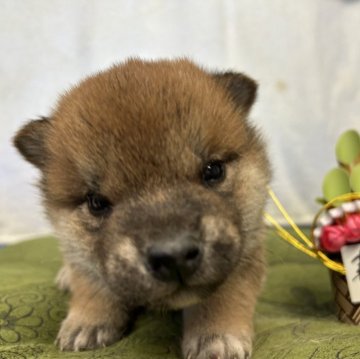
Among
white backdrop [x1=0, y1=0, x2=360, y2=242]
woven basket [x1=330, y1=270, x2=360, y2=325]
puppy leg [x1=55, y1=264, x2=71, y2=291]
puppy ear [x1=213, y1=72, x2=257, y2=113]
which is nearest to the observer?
woven basket [x1=330, y1=270, x2=360, y2=325]

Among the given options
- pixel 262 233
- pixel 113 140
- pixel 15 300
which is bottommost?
pixel 15 300

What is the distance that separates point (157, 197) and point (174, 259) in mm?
208

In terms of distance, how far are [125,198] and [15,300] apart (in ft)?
2.53

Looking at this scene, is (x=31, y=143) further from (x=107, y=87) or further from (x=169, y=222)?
(x=169, y=222)

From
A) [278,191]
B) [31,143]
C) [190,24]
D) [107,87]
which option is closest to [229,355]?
[107,87]

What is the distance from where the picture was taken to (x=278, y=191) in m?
3.83

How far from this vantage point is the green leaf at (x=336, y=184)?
204 cm

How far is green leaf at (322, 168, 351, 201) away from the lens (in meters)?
2.04

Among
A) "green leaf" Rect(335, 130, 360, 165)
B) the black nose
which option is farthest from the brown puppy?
"green leaf" Rect(335, 130, 360, 165)

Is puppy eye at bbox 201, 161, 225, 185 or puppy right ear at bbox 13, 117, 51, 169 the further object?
puppy right ear at bbox 13, 117, 51, 169

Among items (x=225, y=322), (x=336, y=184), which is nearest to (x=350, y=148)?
(x=336, y=184)

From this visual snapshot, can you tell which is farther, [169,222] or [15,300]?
[15,300]

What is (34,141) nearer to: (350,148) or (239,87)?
(239,87)

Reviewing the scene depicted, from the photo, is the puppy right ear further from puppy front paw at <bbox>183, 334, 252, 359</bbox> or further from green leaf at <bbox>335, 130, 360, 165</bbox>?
green leaf at <bbox>335, 130, 360, 165</bbox>
